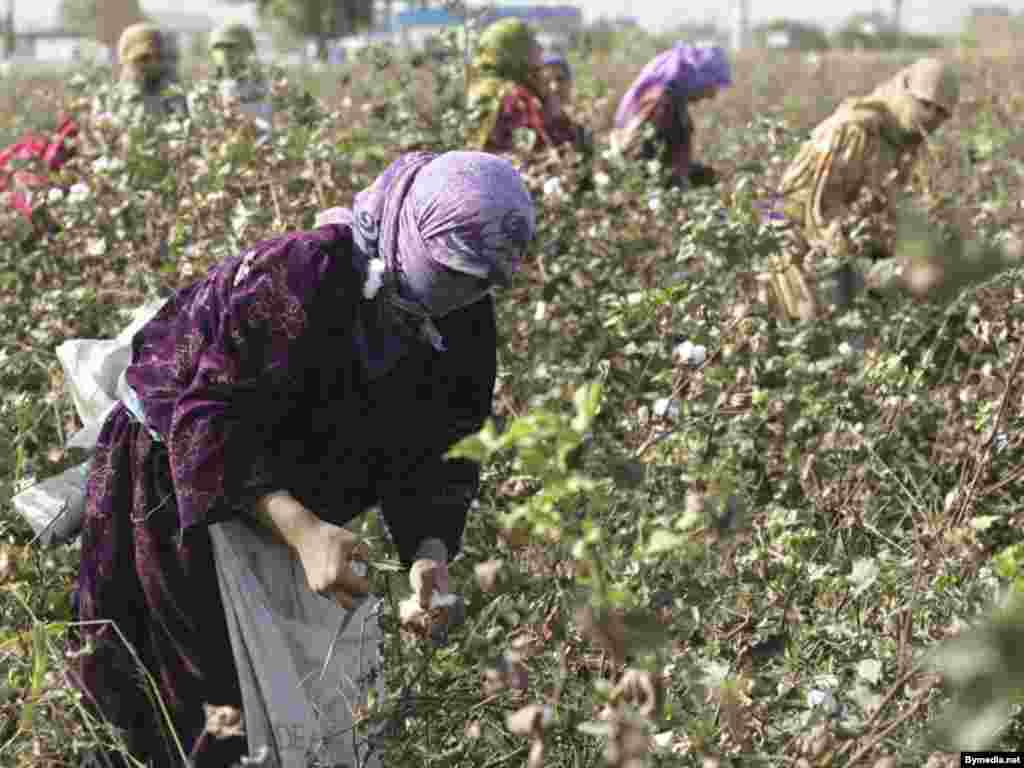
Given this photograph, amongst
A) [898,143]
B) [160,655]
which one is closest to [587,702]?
[160,655]

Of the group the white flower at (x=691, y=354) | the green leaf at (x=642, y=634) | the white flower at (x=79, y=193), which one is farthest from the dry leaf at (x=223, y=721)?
the white flower at (x=79, y=193)

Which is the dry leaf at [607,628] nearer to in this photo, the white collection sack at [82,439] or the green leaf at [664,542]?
the green leaf at [664,542]

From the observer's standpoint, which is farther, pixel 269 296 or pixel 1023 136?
pixel 1023 136

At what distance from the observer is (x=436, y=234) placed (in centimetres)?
189

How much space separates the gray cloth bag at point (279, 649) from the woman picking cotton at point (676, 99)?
400cm

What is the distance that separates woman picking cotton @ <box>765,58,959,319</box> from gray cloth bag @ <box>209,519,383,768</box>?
8.06 ft

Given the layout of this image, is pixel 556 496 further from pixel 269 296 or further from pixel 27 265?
pixel 27 265

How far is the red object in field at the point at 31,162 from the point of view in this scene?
169 inches

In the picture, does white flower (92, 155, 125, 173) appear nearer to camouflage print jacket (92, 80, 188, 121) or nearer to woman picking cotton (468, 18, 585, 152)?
camouflage print jacket (92, 80, 188, 121)

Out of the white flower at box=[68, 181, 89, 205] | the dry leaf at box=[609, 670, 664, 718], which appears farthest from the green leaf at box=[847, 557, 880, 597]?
the white flower at box=[68, 181, 89, 205]

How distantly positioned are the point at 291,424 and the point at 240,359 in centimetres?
17

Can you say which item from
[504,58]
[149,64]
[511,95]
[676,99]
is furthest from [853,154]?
[149,64]

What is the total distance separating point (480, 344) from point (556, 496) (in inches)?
31.3

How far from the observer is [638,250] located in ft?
15.6
